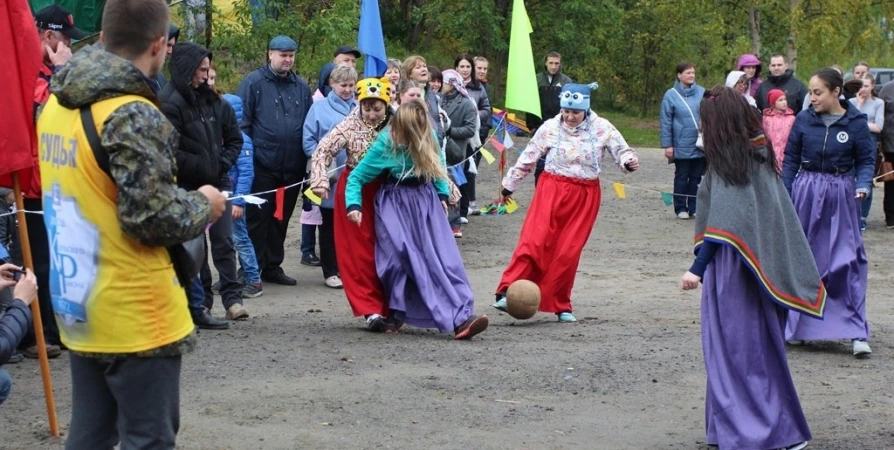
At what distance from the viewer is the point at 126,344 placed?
151 inches

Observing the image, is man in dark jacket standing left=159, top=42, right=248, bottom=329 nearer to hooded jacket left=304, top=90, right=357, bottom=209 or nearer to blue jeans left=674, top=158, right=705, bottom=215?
hooded jacket left=304, top=90, right=357, bottom=209

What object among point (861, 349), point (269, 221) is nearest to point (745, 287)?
point (861, 349)

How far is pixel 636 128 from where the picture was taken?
→ 31.5 metres

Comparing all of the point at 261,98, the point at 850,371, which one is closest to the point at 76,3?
the point at 261,98

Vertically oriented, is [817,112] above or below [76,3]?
below

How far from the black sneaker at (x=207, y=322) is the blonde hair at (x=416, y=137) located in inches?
69.2

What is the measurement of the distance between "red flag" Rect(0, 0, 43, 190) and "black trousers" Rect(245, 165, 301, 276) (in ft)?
15.6

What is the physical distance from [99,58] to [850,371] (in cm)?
575

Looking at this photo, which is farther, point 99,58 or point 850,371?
point 850,371

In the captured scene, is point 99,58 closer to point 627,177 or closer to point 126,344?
point 126,344

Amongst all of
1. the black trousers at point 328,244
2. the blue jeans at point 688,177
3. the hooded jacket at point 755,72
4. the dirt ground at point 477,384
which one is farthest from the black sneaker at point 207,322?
the hooded jacket at point 755,72

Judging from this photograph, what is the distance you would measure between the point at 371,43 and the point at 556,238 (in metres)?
3.19

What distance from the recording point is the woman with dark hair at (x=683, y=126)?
52.1ft

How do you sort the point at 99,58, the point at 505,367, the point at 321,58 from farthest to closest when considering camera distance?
1. the point at 321,58
2. the point at 505,367
3. the point at 99,58
